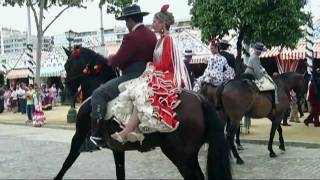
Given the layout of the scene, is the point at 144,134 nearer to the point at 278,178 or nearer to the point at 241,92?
the point at 278,178

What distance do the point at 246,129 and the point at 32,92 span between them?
11.7 metres

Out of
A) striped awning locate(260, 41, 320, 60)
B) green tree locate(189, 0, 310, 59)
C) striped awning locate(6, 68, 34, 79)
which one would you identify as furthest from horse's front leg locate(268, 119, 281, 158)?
striped awning locate(6, 68, 34, 79)

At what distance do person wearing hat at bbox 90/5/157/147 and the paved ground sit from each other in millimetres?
2626

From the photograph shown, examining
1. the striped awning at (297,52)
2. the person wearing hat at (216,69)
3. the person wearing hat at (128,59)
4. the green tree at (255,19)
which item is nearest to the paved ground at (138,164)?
the person wearing hat at (216,69)

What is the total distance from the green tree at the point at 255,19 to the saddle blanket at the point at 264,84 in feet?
19.7

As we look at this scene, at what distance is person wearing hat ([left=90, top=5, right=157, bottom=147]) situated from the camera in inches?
261

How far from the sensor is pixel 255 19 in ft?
57.3

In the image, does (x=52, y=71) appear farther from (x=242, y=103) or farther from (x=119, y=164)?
(x=119, y=164)

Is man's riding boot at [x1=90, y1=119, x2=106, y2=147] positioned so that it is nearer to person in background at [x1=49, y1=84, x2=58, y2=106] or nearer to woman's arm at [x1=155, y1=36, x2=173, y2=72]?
woman's arm at [x1=155, y1=36, x2=173, y2=72]

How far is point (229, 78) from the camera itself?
1177 centimetres

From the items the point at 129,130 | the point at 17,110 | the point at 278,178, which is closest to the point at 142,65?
the point at 129,130

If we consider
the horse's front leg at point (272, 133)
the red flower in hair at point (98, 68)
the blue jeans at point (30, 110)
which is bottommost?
the blue jeans at point (30, 110)

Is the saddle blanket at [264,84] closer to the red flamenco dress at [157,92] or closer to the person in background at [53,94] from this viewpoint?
the red flamenco dress at [157,92]

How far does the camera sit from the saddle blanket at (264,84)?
→ 1151 cm
